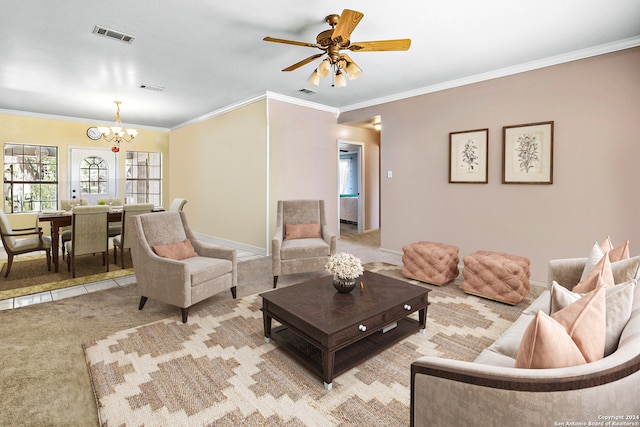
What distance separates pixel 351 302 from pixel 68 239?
15.9ft

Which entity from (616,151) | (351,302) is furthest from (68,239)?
(616,151)

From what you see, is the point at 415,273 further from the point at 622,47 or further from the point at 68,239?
the point at 68,239

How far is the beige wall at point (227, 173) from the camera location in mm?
5605

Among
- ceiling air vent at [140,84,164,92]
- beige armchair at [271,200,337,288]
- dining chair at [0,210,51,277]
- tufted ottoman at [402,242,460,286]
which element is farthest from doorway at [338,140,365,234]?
dining chair at [0,210,51,277]

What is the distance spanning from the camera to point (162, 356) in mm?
2301

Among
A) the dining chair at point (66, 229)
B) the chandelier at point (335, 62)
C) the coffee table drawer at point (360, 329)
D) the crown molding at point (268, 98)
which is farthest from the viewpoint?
the crown molding at point (268, 98)

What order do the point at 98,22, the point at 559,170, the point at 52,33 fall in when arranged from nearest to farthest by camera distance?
the point at 98,22 → the point at 52,33 → the point at 559,170

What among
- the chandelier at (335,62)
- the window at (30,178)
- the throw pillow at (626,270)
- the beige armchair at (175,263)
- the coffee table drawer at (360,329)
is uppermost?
the chandelier at (335,62)

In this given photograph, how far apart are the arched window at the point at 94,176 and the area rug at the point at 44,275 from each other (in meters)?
2.61

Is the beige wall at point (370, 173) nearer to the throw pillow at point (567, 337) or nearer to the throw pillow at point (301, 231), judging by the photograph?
the throw pillow at point (301, 231)

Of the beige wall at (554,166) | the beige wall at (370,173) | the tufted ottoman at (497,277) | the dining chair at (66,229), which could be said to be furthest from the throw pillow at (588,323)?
the beige wall at (370,173)

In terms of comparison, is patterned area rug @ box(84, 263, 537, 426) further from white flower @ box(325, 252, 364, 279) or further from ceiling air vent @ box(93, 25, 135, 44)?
ceiling air vent @ box(93, 25, 135, 44)

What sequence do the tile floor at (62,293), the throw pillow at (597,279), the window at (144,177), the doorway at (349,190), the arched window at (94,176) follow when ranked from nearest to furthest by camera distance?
the throw pillow at (597,279), the tile floor at (62,293), the arched window at (94,176), the window at (144,177), the doorway at (349,190)

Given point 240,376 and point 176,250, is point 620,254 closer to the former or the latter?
point 240,376
